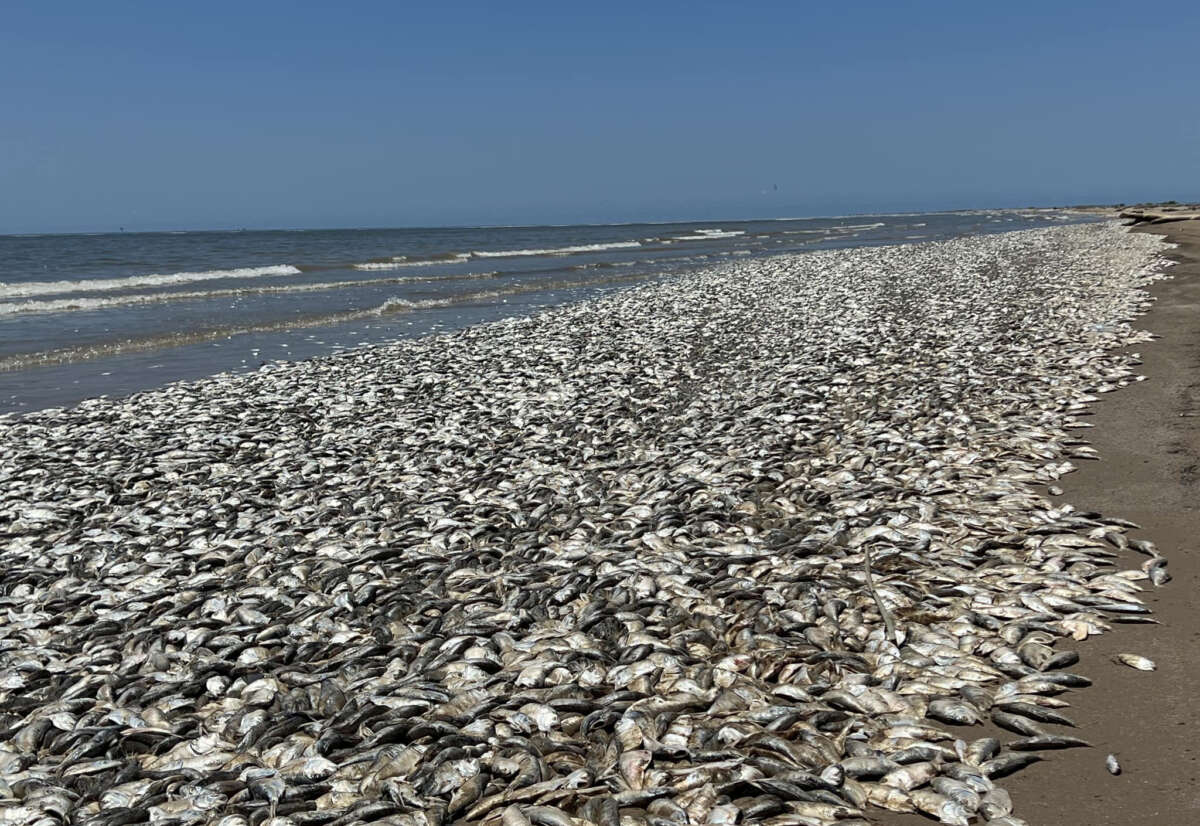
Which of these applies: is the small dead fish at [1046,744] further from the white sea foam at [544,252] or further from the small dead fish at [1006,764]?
the white sea foam at [544,252]

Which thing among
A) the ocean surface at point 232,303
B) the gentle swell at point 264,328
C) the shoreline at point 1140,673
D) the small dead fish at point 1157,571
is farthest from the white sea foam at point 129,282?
the small dead fish at point 1157,571

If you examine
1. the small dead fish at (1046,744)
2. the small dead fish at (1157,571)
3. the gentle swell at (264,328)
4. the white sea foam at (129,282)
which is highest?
the white sea foam at (129,282)

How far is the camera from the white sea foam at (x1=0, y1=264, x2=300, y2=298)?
36.3m

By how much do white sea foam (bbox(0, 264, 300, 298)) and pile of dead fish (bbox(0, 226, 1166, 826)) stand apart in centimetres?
2715

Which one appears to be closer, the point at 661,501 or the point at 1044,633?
the point at 1044,633

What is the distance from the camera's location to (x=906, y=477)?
847cm

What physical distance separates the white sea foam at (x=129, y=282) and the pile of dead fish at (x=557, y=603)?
89.1 ft

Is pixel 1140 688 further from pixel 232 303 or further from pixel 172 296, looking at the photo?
pixel 172 296

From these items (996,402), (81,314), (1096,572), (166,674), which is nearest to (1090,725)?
(1096,572)

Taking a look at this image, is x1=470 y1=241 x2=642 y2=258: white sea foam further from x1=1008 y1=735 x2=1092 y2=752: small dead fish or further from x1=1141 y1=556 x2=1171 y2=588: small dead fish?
x1=1008 y1=735 x2=1092 y2=752: small dead fish

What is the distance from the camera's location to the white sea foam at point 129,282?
36.3 metres

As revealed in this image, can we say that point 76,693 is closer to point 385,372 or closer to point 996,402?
point 996,402

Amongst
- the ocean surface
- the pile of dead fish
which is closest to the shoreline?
the pile of dead fish

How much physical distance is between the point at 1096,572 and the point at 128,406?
13.3m
